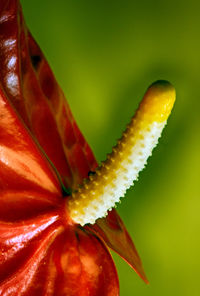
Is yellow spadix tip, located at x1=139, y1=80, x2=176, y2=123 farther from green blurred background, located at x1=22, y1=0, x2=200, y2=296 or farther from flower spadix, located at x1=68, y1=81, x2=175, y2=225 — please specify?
green blurred background, located at x1=22, y1=0, x2=200, y2=296

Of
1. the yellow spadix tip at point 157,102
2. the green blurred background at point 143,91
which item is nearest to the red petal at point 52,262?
the yellow spadix tip at point 157,102

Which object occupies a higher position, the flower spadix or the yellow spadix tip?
the yellow spadix tip

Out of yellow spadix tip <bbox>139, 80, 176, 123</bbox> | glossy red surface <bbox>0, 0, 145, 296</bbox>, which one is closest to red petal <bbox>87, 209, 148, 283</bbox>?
glossy red surface <bbox>0, 0, 145, 296</bbox>

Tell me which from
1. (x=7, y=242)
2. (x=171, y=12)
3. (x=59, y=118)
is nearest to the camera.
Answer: (x=7, y=242)

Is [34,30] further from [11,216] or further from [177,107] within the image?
[11,216]

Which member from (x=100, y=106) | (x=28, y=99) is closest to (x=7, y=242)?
(x=28, y=99)

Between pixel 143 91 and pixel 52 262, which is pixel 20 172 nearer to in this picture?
pixel 52 262

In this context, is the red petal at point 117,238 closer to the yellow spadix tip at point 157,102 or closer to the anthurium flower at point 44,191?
the anthurium flower at point 44,191
